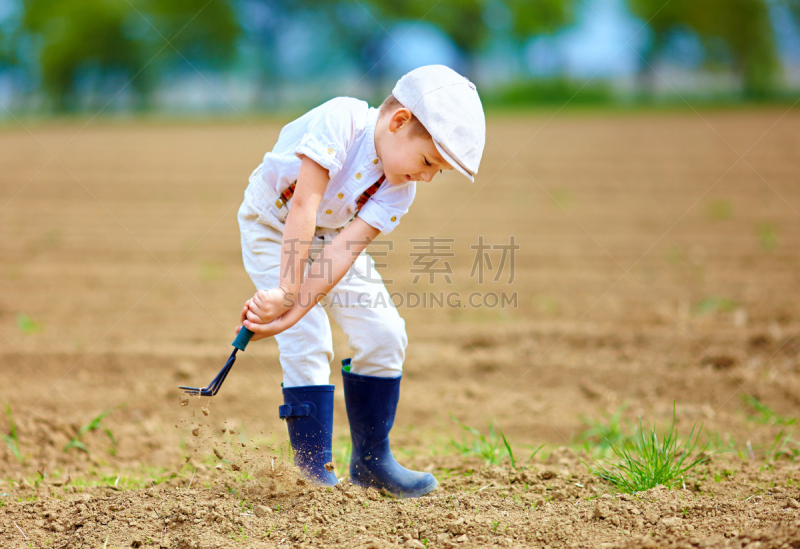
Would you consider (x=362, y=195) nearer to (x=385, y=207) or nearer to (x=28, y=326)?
(x=385, y=207)

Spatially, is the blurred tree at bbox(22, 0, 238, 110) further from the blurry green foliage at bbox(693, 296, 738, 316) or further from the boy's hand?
the boy's hand

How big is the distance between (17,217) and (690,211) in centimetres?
794

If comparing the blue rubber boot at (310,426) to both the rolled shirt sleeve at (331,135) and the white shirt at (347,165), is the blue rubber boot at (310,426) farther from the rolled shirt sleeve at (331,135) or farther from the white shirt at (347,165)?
the rolled shirt sleeve at (331,135)

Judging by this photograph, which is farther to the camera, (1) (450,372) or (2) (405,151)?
(1) (450,372)

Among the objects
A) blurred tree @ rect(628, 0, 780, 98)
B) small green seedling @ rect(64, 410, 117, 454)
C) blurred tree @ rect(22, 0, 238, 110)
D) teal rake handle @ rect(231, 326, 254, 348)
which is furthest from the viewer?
blurred tree @ rect(22, 0, 238, 110)

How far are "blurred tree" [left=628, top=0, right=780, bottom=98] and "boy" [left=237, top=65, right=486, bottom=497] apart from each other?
35.8 metres

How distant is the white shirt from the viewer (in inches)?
87.0

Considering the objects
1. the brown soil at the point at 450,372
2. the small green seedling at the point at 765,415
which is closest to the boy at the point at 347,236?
the brown soil at the point at 450,372

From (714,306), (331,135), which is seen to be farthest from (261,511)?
(714,306)

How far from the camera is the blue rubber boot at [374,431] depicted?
95.5 inches

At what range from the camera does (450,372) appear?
13.0ft

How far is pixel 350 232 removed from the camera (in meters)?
2.25

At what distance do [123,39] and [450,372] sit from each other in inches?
1654

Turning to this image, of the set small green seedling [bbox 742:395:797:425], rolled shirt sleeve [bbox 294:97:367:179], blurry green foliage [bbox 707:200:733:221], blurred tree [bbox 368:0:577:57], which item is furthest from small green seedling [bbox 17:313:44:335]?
blurred tree [bbox 368:0:577:57]
